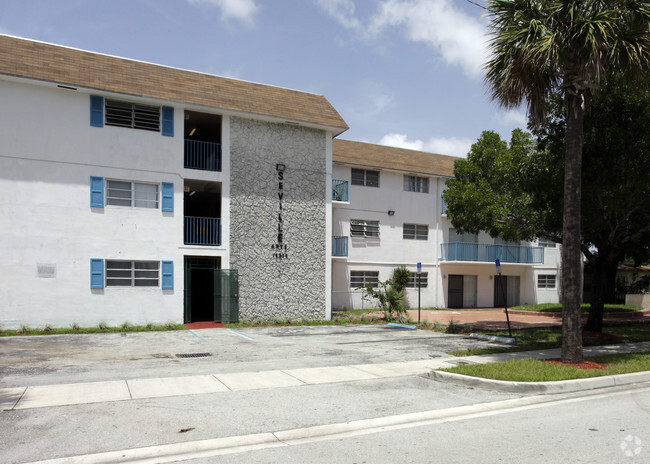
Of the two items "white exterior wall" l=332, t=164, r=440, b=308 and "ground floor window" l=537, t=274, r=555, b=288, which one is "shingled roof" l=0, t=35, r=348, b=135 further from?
"ground floor window" l=537, t=274, r=555, b=288

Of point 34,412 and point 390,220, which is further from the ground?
point 390,220

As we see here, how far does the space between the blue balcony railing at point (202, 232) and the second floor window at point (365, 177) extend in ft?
33.2

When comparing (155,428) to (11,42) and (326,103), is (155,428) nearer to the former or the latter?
(11,42)

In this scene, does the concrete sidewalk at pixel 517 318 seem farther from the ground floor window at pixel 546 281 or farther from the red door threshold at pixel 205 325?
the red door threshold at pixel 205 325

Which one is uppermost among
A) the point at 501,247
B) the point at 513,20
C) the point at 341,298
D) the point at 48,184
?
the point at 513,20

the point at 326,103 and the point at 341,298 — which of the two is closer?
the point at 326,103

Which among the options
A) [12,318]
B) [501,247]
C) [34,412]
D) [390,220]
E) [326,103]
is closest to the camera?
[34,412]

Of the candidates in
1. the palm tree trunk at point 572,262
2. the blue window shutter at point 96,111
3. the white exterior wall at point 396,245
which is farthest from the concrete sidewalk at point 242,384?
the white exterior wall at point 396,245

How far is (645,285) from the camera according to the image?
33.3 m

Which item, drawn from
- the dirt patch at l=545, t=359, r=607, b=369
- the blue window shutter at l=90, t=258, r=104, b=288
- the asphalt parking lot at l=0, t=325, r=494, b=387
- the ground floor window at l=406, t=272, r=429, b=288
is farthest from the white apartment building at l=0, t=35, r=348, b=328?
the dirt patch at l=545, t=359, r=607, b=369

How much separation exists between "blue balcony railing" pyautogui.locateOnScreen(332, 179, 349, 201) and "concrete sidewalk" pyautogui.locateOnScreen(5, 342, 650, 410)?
14845 mm

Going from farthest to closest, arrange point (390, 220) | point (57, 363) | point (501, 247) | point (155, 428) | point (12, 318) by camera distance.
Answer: point (501, 247) → point (390, 220) → point (12, 318) → point (57, 363) → point (155, 428)

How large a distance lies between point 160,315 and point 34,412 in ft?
38.8

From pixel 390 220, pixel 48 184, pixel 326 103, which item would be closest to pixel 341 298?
pixel 390 220
